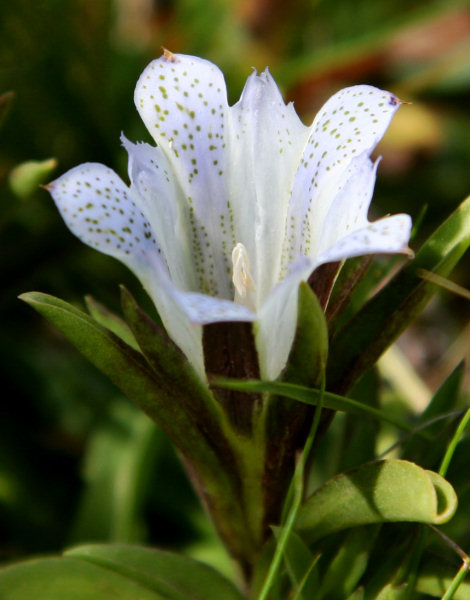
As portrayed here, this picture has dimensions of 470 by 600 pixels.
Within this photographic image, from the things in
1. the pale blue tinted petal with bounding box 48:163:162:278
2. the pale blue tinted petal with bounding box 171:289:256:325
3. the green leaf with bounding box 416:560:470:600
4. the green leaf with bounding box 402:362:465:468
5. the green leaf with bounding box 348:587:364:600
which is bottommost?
the green leaf with bounding box 416:560:470:600

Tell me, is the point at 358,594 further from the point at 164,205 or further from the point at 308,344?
the point at 164,205

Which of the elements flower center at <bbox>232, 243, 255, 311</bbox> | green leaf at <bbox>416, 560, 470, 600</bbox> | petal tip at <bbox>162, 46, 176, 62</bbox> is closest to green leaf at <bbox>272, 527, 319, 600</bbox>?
green leaf at <bbox>416, 560, 470, 600</bbox>

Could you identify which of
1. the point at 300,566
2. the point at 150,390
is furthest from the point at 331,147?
the point at 300,566

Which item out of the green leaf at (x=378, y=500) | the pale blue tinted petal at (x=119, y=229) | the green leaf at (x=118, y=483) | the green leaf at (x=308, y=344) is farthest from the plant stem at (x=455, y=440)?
the green leaf at (x=118, y=483)

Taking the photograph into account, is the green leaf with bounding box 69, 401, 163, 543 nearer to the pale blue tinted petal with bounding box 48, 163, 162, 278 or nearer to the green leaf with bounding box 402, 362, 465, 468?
the green leaf with bounding box 402, 362, 465, 468

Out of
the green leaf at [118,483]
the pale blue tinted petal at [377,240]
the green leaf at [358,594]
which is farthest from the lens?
the green leaf at [118,483]

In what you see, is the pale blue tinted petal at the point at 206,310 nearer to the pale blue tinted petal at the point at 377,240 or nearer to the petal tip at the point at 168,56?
the pale blue tinted petal at the point at 377,240

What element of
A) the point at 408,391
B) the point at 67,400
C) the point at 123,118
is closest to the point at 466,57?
the point at 123,118

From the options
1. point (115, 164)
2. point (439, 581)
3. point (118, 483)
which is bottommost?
point (118, 483)
